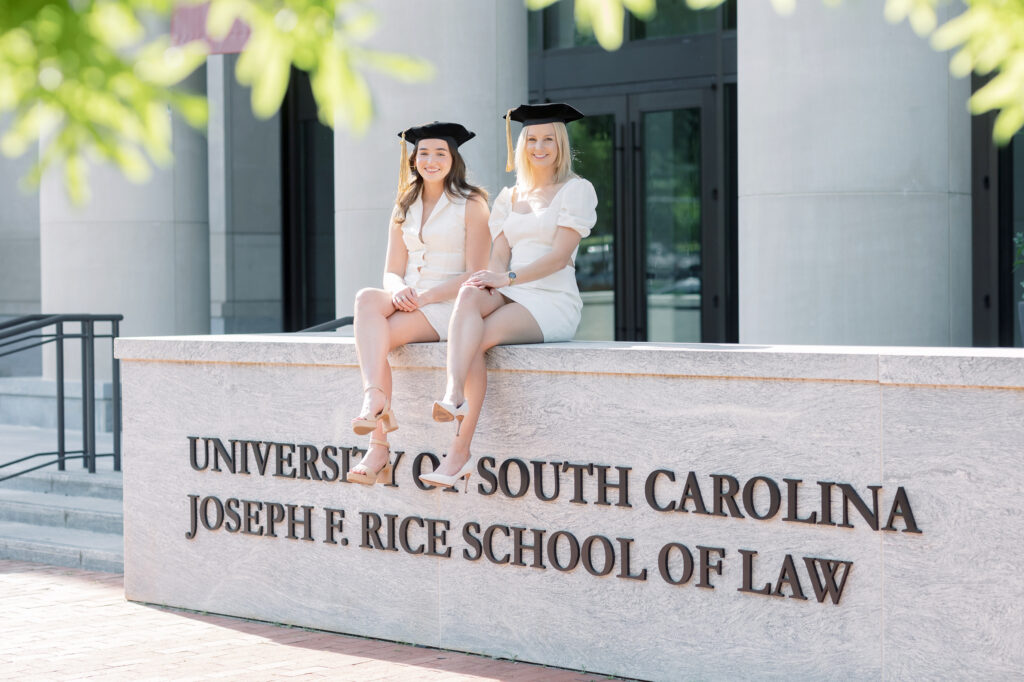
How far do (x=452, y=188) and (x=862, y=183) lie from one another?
343 cm

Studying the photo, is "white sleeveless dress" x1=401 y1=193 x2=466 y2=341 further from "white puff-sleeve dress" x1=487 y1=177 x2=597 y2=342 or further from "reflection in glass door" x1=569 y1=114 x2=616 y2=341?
"reflection in glass door" x1=569 y1=114 x2=616 y2=341

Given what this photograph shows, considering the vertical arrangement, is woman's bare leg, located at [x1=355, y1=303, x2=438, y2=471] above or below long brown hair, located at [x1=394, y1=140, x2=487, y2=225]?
below

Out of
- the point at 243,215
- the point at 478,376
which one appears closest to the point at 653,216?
the point at 243,215

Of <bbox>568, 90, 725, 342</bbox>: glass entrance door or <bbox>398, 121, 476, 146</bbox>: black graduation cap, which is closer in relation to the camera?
<bbox>398, 121, 476, 146</bbox>: black graduation cap

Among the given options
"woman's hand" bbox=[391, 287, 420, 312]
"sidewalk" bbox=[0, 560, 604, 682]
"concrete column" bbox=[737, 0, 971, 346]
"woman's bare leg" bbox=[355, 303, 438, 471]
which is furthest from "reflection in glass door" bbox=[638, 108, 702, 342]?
"woman's hand" bbox=[391, 287, 420, 312]

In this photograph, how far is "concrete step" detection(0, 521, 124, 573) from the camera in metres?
9.16

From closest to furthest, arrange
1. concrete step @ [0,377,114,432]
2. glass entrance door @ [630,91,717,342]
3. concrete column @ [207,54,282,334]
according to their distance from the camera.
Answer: concrete step @ [0,377,114,432], glass entrance door @ [630,91,717,342], concrete column @ [207,54,282,334]

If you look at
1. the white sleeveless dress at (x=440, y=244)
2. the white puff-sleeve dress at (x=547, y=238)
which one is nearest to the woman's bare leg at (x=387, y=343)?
the white sleeveless dress at (x=440, y=244)

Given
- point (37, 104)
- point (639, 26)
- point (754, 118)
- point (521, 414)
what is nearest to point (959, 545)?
point (521, 414)

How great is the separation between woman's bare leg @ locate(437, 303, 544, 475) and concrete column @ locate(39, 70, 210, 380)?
330 inches

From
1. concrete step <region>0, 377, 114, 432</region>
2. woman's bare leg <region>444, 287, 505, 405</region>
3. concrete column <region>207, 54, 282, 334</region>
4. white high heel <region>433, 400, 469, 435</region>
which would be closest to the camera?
white high heel <region>433, 400, 469, 435</region>

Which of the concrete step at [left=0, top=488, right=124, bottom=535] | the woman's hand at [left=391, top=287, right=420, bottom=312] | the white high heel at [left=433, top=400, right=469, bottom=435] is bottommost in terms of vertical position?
the concrete step at [left=0, top=488, right=124, bottom=535]

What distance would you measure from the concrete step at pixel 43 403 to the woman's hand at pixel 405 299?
25.0ft

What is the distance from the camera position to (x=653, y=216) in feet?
48.8
